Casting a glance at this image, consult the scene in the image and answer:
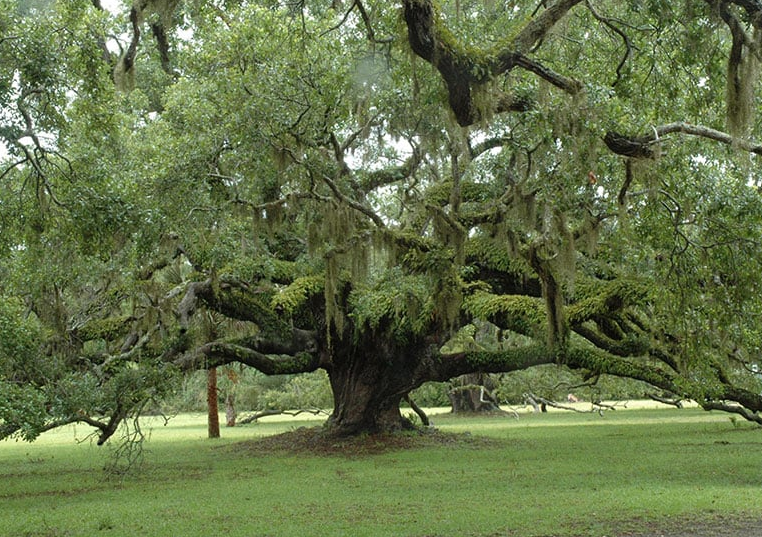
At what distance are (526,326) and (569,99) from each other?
24.4 ft

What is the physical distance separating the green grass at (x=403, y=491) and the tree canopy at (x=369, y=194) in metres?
1.38

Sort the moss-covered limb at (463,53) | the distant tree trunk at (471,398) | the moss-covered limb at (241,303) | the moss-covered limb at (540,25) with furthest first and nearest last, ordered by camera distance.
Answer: the distant tree trunk at (471,398)
the moss-covered limb at (241,303)
the moss-covered limb at (540,25)
the moss-covered limb at (463,53)

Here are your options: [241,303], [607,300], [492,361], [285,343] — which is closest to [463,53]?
[607,300]

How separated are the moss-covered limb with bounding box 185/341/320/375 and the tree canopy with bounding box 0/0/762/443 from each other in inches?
2.3

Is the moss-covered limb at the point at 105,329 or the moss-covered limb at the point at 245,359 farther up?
the moss-covered limb at the point at 105,329

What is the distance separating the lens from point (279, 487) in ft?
40.7

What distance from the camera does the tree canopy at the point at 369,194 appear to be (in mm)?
8812

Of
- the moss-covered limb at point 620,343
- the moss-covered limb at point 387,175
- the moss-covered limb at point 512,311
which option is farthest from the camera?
the moss-covered limb at point 387,175

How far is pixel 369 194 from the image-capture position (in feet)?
63.9

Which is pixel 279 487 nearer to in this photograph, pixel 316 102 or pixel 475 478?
pixel 475 478

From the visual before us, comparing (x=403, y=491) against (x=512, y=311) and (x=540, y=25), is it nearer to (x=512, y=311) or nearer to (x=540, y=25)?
(x=512, y=311)

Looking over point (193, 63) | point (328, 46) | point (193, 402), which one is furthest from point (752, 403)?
point (193, 402)

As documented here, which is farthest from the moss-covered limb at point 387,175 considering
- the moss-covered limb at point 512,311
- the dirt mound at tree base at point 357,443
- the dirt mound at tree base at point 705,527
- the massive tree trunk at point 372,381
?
the dirt mound at tree base at point 705,527

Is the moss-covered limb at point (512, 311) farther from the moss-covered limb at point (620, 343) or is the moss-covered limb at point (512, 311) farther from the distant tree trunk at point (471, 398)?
the distant tree trunk at point (471, 398)
